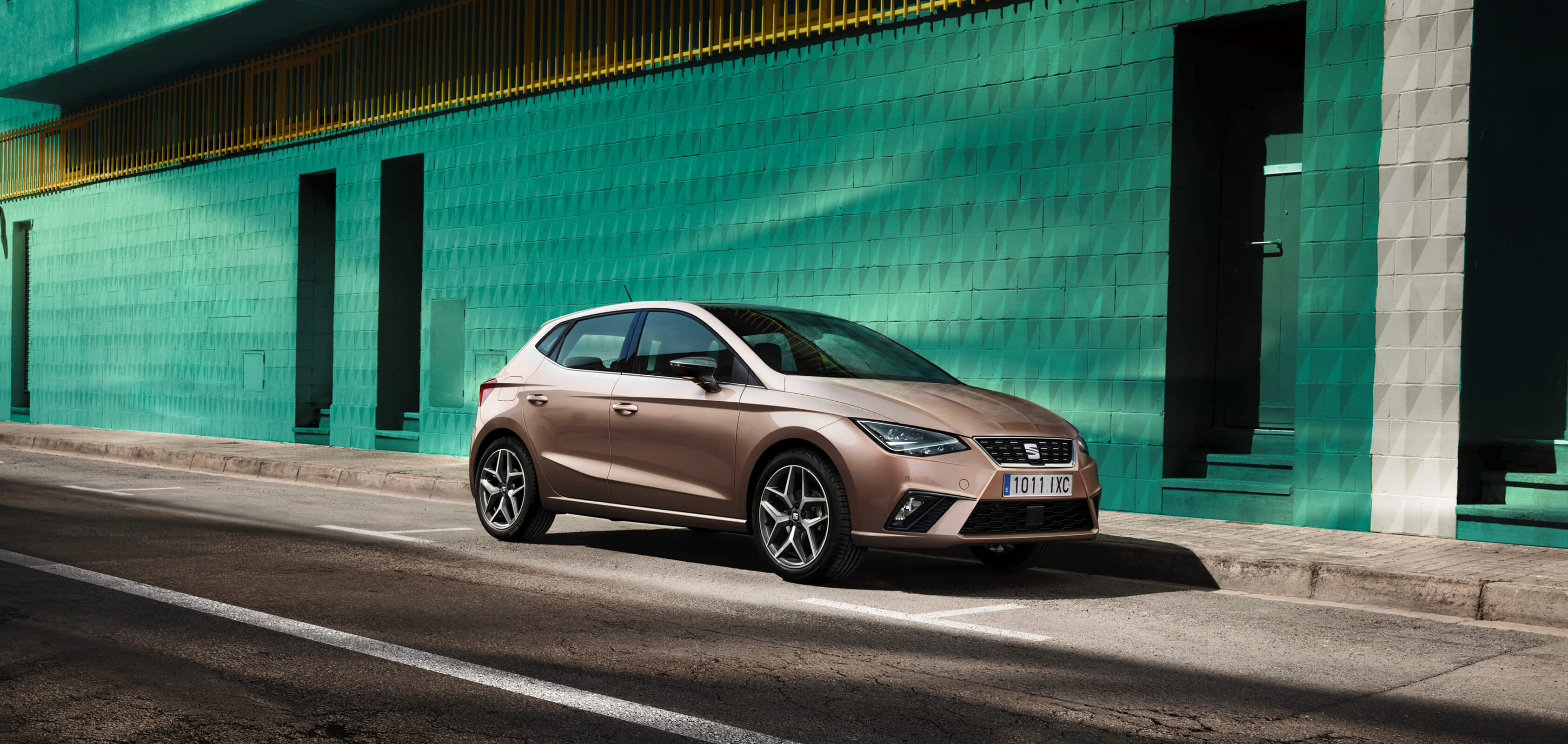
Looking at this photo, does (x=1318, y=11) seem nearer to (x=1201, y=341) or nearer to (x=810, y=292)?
(x=1201, y=341)

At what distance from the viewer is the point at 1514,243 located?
9.13 meters

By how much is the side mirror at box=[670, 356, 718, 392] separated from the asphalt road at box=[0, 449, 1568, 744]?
1077mm

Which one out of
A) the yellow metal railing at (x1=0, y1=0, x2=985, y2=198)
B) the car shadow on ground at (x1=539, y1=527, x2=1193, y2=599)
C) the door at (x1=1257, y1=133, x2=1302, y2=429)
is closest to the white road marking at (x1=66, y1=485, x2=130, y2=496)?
the car shadow on ground at (x1=539, y1=527, x2=1193, y2=599)

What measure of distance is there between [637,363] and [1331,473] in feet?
15.9

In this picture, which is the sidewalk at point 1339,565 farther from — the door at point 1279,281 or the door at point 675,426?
the door at point 675,426

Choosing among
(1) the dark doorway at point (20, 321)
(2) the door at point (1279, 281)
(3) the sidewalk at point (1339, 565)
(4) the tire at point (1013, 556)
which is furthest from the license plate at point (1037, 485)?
(1) the dark doorway at point (20, 321)

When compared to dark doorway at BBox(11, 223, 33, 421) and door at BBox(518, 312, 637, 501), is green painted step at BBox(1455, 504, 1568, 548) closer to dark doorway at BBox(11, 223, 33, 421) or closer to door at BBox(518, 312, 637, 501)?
door at BBox(518, 312, 637, 501)

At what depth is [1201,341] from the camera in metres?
10.3

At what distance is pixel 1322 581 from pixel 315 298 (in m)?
14.7

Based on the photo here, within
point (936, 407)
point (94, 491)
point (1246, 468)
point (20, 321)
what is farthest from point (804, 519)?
point (20, 321)

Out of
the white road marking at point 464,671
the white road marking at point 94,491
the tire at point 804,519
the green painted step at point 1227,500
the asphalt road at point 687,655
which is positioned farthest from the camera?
the white road marking at point 94,491

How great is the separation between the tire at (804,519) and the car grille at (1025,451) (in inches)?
30.5

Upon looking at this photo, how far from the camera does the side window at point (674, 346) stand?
301 inches

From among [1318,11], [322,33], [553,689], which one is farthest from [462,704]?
[322,33]
